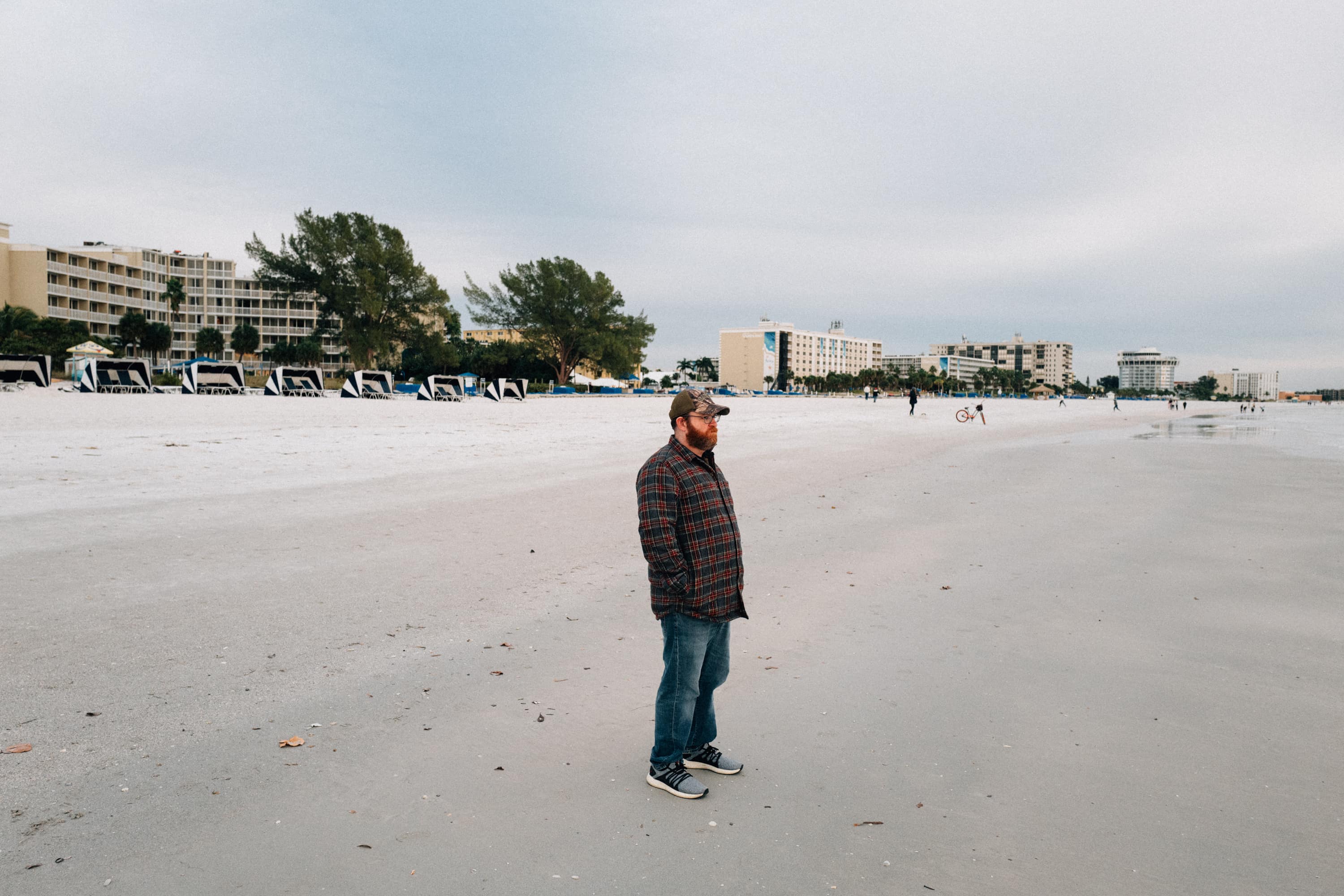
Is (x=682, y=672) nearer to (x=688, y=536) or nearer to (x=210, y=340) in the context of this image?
(x=688, y=536)

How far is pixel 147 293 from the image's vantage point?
9588 centimetres

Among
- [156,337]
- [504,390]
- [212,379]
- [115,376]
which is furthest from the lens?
[156,337]

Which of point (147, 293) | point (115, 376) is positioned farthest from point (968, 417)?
point (147, 293)

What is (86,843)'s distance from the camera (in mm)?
2785

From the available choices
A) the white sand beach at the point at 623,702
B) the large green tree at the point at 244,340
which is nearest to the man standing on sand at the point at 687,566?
the white sand beach at the point at 623,702

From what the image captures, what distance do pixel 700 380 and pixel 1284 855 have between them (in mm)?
191005

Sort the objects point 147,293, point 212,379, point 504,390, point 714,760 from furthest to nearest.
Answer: point 147,293, point 504,390, point 212,379, point 714,760

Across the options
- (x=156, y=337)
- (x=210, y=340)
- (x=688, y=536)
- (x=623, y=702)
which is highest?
(x=210, y=340)

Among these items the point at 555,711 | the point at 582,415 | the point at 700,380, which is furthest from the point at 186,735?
the point at 700,380

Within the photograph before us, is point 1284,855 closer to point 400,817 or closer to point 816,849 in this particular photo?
point 816,849

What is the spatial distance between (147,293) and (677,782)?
115 meters

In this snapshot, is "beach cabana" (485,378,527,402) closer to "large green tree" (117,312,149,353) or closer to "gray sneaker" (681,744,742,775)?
"gray sneaker" (681,744,742,775)

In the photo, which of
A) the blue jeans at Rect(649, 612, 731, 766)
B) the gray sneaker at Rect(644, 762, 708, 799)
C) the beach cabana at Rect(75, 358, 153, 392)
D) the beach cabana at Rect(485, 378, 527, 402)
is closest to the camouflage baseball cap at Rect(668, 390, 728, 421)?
the blue jeans at Rect(649, 612, 731, 766)

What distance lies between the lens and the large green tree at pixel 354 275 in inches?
2457
